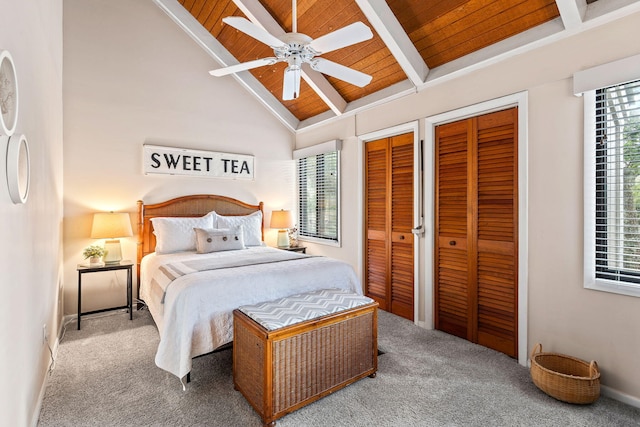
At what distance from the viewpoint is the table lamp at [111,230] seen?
3.58 m

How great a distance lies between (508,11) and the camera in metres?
2.59

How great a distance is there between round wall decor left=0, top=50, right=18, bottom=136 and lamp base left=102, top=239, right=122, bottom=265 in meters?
2.54

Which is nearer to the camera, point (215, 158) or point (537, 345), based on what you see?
point (537, 345)

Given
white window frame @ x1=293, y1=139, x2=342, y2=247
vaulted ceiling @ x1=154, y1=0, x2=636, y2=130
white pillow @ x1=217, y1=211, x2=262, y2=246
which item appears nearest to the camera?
vaulted ceiling @ x1=154, y1=0, x2=636, y2=130

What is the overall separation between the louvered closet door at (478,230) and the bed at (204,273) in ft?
3.21

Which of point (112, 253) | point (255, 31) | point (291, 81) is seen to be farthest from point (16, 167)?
point (112, 253)

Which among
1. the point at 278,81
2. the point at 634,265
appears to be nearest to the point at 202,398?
the point at 634,265

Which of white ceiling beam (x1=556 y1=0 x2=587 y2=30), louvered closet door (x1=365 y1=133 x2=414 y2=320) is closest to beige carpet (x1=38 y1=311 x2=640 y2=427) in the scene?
louvered closet door (x1=365 y1=133 x2=414 y2=320)

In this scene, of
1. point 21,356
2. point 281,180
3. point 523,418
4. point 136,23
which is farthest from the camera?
point 281,180

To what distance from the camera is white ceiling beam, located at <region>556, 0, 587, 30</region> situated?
222cm

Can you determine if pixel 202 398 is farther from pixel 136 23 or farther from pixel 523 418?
pixel 136 23

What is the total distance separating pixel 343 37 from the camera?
2283 mm

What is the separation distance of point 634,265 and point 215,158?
4437 millimetres

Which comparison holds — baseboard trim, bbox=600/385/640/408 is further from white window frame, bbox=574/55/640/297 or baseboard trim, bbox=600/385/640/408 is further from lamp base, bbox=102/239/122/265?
lamp base, bbox=102/239/122/265
